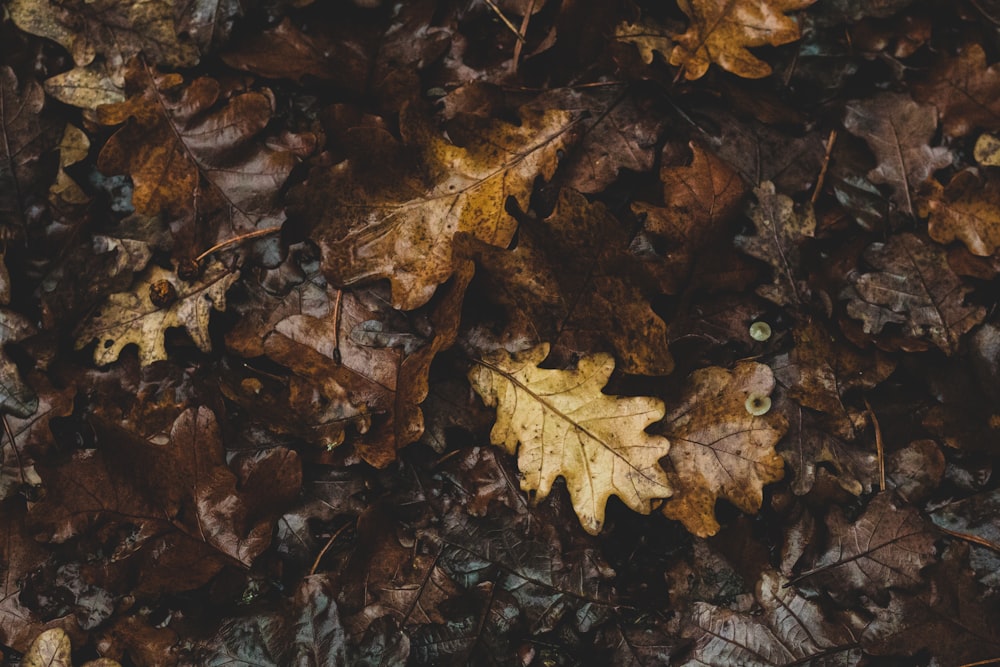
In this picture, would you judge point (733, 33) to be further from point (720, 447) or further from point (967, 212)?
point (720, 447)

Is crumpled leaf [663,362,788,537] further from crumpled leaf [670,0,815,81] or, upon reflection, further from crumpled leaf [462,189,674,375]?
crumpled leaf [670,0,815,81]

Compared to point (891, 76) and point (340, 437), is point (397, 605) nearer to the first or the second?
point (340, 437)

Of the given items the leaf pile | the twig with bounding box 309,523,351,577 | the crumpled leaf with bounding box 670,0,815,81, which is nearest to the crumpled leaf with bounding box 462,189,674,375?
the leaf pile

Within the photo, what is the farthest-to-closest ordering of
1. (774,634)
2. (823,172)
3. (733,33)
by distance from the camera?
(823,172), (733,33), (774,634)

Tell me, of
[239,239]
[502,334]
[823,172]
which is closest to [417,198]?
[502,334]

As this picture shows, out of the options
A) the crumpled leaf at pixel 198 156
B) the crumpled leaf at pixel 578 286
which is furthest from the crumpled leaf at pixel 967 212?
the crumpled leaf at pixel 198 156

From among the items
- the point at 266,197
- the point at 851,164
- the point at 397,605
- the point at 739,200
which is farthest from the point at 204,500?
the point at 851,164

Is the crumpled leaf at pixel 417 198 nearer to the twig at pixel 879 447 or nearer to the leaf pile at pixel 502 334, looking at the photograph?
the leaf pile at pixel 502 334
